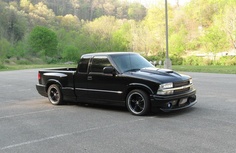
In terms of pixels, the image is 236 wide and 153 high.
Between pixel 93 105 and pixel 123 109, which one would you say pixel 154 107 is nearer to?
pixel 123 109

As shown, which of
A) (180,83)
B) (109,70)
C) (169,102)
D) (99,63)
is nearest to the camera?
(169,102)

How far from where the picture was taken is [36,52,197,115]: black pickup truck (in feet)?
24.5

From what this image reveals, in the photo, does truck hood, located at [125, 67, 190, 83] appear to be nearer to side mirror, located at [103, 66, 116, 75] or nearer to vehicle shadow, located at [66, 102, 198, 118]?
side mirror, located at [103, 66, 116, 75]

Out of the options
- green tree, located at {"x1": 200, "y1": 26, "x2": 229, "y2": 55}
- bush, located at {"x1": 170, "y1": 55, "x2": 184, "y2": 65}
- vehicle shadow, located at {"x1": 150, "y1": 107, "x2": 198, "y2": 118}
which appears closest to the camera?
vehicle shadow, located at {"x1": 150, "y1": 107, "x2": 198, "y2": 118}

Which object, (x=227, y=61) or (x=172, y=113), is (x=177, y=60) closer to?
(x=227, y=61)

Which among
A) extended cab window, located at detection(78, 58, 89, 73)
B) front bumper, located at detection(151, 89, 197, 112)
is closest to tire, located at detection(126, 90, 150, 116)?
front bumper, located at detection(151, 89, 197, 112)

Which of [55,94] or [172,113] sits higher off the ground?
[55,94]

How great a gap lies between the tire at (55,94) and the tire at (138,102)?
2.73 m

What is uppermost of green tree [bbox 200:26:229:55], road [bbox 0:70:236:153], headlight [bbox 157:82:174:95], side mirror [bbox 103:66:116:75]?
green tree [bbox 200:26:229:55]

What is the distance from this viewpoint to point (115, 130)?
21.0 ft

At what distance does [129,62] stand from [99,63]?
0.87 meters

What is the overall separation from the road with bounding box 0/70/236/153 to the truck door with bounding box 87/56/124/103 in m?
0.41

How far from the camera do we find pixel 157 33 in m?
59.8

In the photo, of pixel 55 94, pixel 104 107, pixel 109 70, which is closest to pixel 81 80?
pixel 104 107
